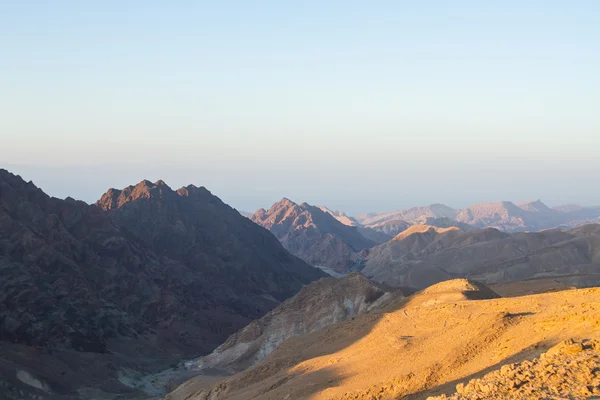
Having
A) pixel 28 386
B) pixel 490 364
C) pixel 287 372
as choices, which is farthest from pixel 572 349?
pixel 28 386

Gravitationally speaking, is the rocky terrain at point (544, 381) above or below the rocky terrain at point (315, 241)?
above

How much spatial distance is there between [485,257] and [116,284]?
7382 centimetres

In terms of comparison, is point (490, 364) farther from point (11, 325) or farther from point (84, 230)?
point (84, 230)

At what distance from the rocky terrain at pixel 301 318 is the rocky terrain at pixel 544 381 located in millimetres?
40436

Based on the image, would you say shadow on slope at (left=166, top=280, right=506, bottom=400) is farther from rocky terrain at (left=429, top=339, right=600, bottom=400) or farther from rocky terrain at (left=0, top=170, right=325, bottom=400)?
rocky terrain at (left=0, top=170, right=325, bottom=400)

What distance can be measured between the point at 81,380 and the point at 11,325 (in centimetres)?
1032

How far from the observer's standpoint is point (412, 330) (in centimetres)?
3569

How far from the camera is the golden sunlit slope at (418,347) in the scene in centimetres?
2531

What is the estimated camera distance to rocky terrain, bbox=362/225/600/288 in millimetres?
105625

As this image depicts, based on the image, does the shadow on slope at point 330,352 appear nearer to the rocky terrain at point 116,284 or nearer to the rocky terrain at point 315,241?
the rocky terrain at point 116,284

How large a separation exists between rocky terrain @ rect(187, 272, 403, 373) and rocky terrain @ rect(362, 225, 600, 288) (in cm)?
2930

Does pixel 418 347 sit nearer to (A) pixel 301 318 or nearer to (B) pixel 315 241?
(A) pixel 301 318

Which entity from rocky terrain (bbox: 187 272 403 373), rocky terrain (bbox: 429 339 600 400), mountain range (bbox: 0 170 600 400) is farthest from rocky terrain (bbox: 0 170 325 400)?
rocky terrain (bbox: 429 339 600 400)

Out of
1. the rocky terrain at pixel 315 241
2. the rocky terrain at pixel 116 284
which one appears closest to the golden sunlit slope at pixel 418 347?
the rocky terrain at pixel 116 284
